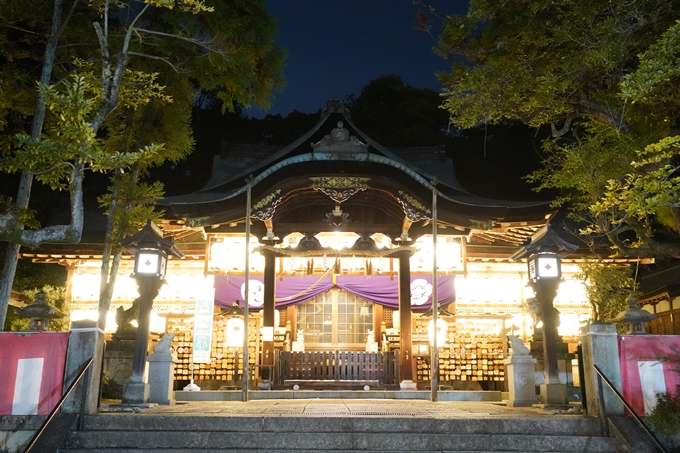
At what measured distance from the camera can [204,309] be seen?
13383 millimetres

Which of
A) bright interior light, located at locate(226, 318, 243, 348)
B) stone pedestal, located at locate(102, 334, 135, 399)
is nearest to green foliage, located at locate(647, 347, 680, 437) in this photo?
bright interior light, located at locate(226, 318, 243, 348)

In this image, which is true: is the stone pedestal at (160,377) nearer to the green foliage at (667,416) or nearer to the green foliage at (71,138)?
the green foliage at (71,138)

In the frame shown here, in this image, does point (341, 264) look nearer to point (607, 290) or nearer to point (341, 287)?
point (341, 287)

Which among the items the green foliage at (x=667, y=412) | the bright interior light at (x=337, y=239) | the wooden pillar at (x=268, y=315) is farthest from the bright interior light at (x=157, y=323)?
the green foliage at (x=667, y=412)

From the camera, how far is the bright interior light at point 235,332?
13719mm

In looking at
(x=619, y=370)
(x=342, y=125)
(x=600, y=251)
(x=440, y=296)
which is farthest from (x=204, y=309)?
(x=600, y=251)

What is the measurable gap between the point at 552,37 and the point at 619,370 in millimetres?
5875

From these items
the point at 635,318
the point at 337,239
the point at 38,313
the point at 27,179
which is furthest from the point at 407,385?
the point at 27,179

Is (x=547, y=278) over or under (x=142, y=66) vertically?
under

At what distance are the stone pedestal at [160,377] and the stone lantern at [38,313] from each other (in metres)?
1.90

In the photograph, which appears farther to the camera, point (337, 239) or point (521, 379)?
point (337, 239)

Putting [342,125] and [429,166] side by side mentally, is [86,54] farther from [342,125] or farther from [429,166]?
[429,166]

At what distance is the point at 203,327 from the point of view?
13359 millimetres

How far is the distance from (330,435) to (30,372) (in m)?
3.94
